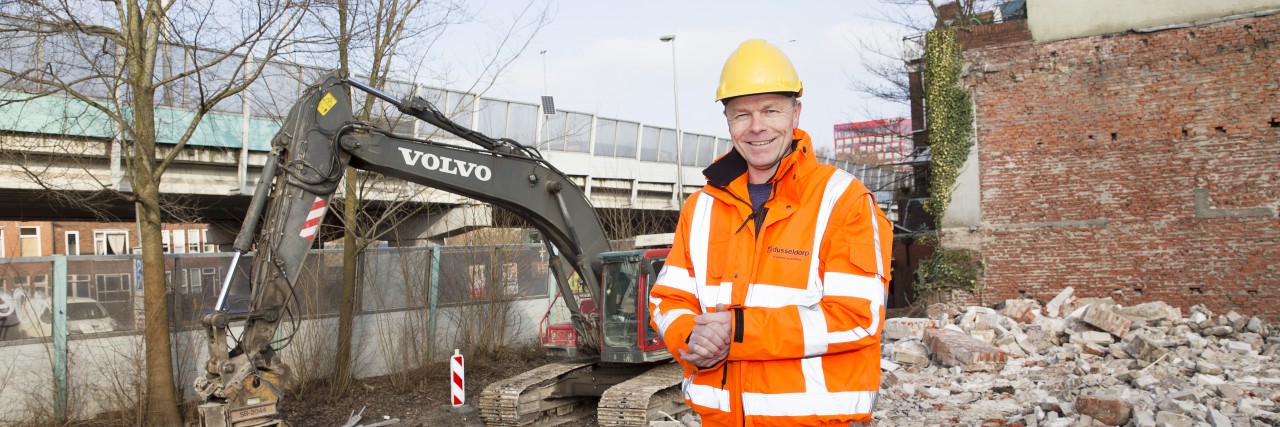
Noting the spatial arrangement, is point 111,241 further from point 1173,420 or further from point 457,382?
point 1173,420

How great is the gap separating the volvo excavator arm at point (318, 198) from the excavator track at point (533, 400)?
3.93 ft

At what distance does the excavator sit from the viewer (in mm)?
7426

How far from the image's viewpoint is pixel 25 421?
9.90 meters

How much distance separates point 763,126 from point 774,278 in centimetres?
48

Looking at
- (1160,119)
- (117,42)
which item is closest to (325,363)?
(117,42)

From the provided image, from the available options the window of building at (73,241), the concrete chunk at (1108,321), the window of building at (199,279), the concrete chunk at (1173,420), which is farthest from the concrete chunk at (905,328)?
→ the window of building at (73,241)

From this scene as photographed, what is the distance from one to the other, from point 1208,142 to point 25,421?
645 inches

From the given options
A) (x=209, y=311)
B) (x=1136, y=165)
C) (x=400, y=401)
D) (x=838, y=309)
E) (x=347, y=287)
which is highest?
(x=1136, y=165)

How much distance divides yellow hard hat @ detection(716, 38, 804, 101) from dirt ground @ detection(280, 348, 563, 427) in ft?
30.9

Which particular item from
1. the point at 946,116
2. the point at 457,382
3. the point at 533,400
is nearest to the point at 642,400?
the point at 533,400

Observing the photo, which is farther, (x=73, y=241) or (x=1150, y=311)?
(x=73, y=241)

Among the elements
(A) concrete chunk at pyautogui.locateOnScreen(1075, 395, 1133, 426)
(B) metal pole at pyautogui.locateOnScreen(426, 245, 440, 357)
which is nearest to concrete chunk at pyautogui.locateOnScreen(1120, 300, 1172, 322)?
(A) concrete chunk at pyautogui.locateOnScreen(1075, 395, 1133, 426)

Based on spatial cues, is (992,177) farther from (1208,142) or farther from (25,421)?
(25,421)

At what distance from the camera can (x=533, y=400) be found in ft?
35.0
